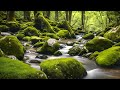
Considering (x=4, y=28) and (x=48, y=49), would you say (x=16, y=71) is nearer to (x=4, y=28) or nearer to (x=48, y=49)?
(x=48, y=49)

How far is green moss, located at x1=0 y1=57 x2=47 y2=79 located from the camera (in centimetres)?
614

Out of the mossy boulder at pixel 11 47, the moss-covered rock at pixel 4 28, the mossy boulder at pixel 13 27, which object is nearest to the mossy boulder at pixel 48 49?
the mossy boulder at pixel 11 47

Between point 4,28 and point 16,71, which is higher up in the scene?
point 16,71

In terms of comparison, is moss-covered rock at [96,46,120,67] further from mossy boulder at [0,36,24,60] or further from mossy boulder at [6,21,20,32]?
mossy boulder at [6,21,20,32]

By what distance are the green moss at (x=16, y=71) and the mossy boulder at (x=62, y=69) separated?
108 centimetres

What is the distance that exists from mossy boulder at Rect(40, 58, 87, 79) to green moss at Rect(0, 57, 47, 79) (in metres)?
1.08

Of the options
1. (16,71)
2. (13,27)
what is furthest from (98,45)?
(13,27)

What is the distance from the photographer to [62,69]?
26.4ft

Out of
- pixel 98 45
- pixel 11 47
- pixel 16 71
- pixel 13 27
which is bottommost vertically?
pixel 98 45

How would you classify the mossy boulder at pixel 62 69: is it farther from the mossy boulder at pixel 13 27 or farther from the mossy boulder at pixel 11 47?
the mossy boulder at pixel 13 27

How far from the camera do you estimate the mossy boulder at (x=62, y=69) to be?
780cm

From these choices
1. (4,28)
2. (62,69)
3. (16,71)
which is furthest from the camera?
(4,28)

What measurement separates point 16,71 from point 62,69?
2.18 meters
